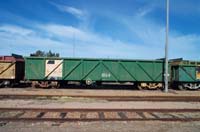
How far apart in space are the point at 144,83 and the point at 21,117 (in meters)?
16.3

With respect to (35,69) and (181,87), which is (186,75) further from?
(35,69)

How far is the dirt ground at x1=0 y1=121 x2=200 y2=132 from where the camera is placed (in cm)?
763

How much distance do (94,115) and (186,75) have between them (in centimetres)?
1655

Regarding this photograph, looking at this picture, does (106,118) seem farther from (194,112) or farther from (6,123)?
(194,112)

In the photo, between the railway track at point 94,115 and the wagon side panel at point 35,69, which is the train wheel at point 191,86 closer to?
the wagon side panel at point 35,69

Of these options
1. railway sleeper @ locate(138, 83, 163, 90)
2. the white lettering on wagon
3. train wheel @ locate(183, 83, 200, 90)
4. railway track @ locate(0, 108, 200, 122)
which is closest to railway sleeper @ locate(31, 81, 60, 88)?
the white lettering on wagon

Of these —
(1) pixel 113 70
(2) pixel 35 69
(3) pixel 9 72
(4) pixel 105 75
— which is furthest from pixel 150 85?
(3) pixel 9 72

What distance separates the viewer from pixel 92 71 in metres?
23.5

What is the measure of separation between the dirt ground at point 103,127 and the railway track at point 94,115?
41 centimetres

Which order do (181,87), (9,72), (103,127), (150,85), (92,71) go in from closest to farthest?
(103,127)
(9,72)
(92,71)
(150,85)
(181,87)

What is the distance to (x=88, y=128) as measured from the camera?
7805mm

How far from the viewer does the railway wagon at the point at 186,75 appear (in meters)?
24.1

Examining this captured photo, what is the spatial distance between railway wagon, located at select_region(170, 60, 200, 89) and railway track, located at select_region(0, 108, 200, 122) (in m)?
13.5

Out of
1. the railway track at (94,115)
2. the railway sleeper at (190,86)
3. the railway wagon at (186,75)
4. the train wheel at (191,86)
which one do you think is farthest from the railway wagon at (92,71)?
the railway track at (94,115)
